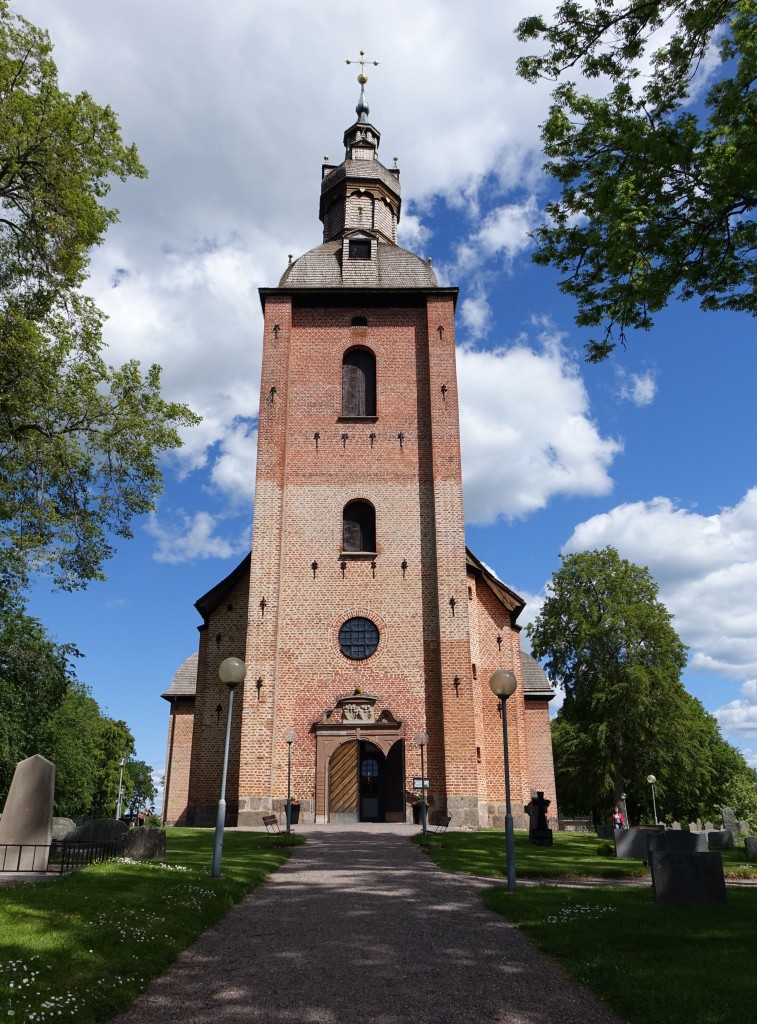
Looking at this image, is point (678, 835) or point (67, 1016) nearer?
point (67, 1016)

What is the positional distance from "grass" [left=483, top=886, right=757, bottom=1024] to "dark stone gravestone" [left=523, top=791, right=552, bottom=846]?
7475mm

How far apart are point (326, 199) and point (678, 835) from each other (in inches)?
1119

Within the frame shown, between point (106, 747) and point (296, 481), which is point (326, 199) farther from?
point (106, 747)

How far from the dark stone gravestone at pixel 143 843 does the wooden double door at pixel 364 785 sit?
1075cm

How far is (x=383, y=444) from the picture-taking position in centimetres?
2498

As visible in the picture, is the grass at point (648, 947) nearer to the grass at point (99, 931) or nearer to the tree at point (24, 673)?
the grass at point (99, 931)

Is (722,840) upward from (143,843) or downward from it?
downward

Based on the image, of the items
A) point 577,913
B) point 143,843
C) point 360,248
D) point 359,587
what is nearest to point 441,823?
point 359,587

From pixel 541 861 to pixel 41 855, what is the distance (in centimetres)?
856

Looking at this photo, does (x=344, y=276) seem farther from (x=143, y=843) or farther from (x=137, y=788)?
(x=137, y=788)

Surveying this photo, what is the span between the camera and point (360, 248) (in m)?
28.5

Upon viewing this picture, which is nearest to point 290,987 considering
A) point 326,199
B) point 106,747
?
point 326,199

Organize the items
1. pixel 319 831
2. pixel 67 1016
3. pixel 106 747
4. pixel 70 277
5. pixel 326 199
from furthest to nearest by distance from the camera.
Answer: pixel 106 747 < pixel 326 199 < pixel 319 831 < pixel 70 277 < pixel 67 1016

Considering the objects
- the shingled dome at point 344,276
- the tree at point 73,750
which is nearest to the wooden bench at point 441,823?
the shingled dome at point 344,276
